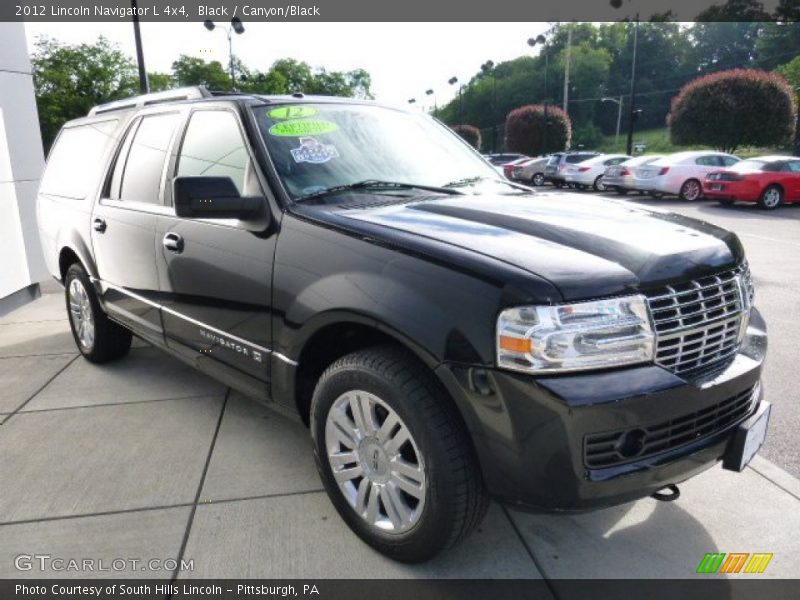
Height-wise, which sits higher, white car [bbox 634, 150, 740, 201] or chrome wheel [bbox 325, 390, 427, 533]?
chrome wheel [bbox 325, 390, 427, 533]

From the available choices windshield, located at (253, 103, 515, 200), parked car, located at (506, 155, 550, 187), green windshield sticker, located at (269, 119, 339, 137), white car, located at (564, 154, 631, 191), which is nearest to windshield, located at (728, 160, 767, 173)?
white car, located at (564, 154, 631, 191)

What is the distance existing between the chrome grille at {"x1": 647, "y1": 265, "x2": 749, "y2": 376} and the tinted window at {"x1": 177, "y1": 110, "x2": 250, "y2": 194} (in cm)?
197

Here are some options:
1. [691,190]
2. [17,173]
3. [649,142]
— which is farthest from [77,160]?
[649,142]

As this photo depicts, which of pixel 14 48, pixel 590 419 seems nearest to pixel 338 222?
pixel 590 419

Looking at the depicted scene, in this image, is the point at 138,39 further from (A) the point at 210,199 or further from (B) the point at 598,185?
(B) the point at 598,185

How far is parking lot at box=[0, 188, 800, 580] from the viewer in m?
2.58

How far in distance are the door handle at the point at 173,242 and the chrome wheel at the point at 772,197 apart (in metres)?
16.2

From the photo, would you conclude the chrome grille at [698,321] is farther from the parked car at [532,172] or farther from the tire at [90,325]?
the parked car at [532,172]

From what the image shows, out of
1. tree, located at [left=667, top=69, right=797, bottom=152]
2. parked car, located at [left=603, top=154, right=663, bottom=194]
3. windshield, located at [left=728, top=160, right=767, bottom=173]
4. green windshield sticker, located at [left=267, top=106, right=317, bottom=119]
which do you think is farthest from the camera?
tree, located at [left=667, top=69, right=797, bottom=152]

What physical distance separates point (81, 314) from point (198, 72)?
137ft

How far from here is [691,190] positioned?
18.3 metres

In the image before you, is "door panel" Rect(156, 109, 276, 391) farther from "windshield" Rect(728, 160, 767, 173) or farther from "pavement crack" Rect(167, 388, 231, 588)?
"windshield" Rect(728, 160, 767, 173)

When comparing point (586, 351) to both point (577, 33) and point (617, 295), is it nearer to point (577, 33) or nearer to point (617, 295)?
point (617, 295)

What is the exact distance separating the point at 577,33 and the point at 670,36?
16041 mm
